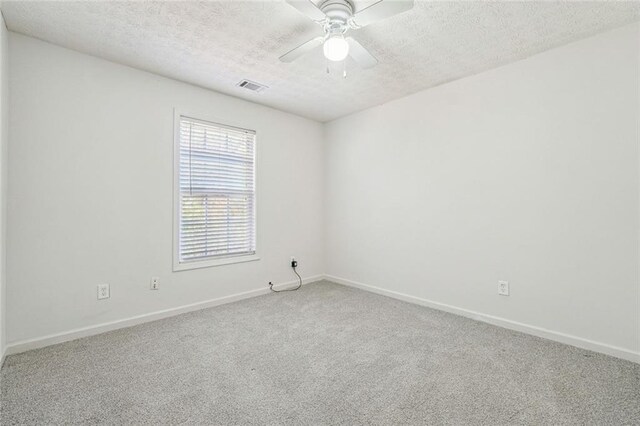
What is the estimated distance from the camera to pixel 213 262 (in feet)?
11.3

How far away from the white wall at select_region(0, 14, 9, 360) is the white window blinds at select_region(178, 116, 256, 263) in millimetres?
1286

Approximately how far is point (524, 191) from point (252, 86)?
9.49ft

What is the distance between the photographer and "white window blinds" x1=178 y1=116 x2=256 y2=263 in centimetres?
325

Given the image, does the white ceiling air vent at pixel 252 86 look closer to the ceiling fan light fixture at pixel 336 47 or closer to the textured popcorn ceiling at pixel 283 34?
the textured popcorn ceiling at pixel 283 34

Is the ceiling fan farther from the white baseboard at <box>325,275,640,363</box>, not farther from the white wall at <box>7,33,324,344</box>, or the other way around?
the white baseboard at <box>325,275,640,363</box>

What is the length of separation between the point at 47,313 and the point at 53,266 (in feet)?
1.23

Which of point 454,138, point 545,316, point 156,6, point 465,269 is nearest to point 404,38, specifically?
point 454,138

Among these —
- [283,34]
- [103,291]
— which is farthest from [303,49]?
[103,291]

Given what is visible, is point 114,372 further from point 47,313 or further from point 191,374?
point 47,313

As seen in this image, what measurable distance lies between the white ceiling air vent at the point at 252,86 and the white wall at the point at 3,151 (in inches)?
69.8

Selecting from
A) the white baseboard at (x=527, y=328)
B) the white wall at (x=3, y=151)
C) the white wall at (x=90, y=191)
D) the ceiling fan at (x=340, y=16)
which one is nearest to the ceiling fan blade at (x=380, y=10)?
the ceiling fan at (x=340, y=16)

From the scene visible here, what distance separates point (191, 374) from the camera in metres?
2.02

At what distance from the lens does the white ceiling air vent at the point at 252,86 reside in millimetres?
3181

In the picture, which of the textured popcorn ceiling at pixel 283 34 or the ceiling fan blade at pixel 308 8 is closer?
the ceiling fan blade at pixel 308 8
